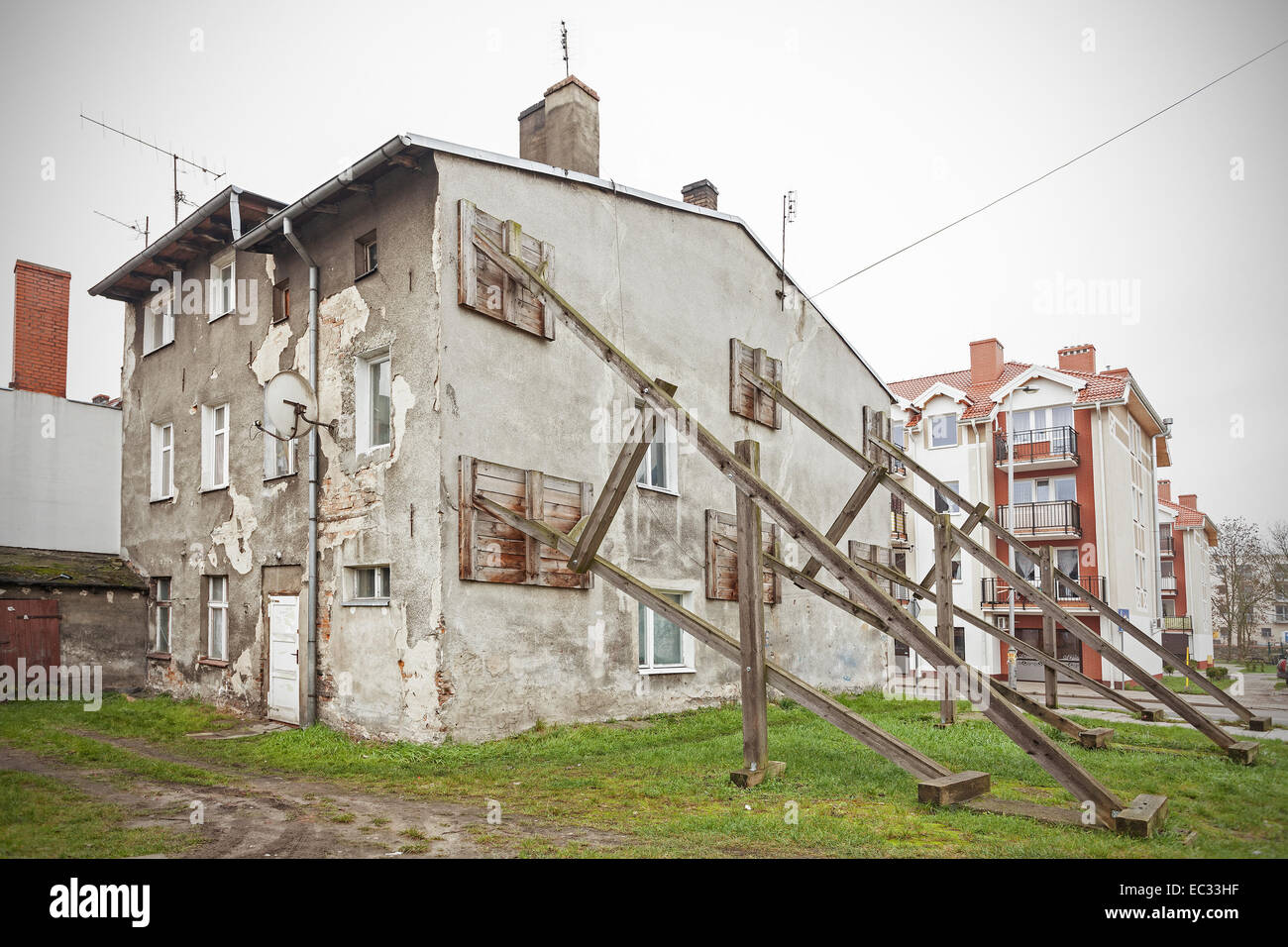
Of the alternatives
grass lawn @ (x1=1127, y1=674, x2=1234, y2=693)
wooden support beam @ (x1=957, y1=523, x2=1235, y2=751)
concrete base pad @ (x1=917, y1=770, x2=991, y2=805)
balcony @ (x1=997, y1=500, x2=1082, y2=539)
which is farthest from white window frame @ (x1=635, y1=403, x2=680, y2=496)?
balcony @ (x1=997, y1=500, x2=1082, y2=539)

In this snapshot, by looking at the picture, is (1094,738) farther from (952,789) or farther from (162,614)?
(162,614)

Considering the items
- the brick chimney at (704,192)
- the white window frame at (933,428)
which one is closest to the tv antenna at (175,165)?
the brick chimney at (704,192)

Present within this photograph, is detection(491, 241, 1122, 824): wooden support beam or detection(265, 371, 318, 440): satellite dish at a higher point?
detection(265, 371, 318, 440): satellite dish

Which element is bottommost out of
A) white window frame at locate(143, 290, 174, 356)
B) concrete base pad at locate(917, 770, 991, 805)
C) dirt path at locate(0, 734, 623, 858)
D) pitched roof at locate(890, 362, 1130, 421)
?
dirt path at locate(0, 734, 623, 858)

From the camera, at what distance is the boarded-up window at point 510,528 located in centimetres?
1064

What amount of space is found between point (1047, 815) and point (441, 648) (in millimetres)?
6592

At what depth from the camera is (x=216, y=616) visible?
577 inches

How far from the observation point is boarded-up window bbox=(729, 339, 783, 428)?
16.3 metres

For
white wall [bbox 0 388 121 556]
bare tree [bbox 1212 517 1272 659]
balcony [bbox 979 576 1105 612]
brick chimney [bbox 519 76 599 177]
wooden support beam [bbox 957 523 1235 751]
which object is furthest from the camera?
bare tree [bbox 1212 517 1272 659]

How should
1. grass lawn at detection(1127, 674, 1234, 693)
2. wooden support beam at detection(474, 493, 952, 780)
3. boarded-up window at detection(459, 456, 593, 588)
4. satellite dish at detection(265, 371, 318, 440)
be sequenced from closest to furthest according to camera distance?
1. wooden support beam at detection(474, 493, 952, 780)
2. boarded-up window at detection(459, 456, 593, 588)
3. satellite dish at detection(265, 371, 318, 440)
4. grass lawn at detection(1127, 674, 1234, 693)

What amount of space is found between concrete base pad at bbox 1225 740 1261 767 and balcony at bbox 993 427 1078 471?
83.1 feet

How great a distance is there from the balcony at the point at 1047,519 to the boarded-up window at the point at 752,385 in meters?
19.7

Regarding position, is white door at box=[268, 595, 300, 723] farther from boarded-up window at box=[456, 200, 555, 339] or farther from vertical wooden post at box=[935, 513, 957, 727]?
vertical wooden post at box=[935, 513, 957, 727]
